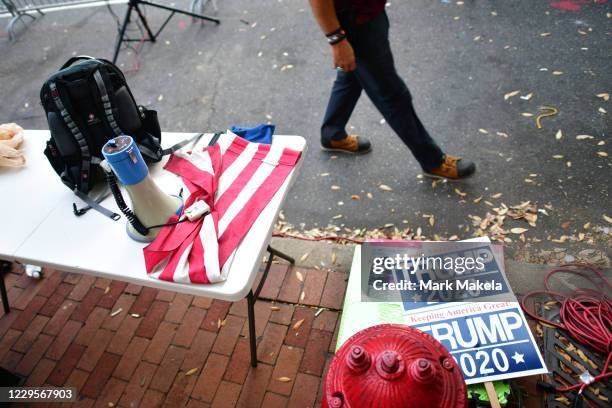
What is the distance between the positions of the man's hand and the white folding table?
670 mm

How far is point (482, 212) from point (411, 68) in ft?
5.78

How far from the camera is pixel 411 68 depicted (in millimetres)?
3846

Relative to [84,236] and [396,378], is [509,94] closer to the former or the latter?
[396,378]

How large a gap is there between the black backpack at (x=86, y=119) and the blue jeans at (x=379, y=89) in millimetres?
1208

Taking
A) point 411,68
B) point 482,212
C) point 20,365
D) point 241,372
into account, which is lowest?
point 20,365

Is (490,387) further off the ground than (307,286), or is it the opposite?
(490,387)

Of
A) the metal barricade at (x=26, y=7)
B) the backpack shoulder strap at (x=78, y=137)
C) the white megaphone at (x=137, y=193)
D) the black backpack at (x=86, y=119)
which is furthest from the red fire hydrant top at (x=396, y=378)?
the metal barricade at (x=26, y=7)

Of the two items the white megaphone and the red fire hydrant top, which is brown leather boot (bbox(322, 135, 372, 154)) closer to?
the white megaphone

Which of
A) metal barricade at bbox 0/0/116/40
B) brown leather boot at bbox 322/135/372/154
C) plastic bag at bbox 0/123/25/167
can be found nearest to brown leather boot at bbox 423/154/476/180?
brown leather boot at bbox 322/135/372/154

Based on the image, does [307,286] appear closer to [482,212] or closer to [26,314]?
[482,212]

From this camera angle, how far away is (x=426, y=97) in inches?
140

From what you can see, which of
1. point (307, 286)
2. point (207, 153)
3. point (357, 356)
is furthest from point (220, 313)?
point (357, 356)

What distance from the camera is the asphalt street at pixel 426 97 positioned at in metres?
2.79

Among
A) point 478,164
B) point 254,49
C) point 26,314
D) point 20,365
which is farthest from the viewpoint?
point 254,49
